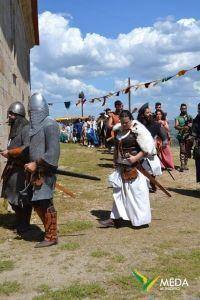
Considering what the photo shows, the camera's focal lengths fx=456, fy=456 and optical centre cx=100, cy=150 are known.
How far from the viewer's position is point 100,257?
5.16m

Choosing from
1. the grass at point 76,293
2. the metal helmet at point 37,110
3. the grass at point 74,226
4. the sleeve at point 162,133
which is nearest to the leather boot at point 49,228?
the grass at point 74,226

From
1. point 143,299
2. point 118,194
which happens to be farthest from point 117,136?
point 143,299

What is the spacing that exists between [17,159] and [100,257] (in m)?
1.77

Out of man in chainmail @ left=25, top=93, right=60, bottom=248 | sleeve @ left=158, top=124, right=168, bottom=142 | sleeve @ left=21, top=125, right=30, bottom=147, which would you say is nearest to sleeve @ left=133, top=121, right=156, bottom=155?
man in chainmail @ left=25, top=93, right=60, bottom=248

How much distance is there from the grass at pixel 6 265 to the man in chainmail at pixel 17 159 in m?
1.02

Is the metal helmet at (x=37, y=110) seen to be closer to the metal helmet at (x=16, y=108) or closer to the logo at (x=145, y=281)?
the metal helmet at (x=16, y=108)

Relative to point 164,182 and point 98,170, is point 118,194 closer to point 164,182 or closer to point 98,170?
point 164,182

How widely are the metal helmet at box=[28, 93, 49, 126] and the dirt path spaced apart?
157 centimetres

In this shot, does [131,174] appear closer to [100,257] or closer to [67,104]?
[100,257]

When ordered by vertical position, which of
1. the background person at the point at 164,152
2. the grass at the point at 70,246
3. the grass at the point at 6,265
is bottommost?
the grass at the point at 6,265

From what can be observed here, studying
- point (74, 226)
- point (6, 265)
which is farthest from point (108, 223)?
point (6, 265)

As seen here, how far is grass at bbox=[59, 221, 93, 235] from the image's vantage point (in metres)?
6.33

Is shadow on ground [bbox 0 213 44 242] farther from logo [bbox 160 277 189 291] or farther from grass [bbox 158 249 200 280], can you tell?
logo [bbox 160 277 189 291]

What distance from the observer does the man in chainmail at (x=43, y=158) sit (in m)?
5.38
